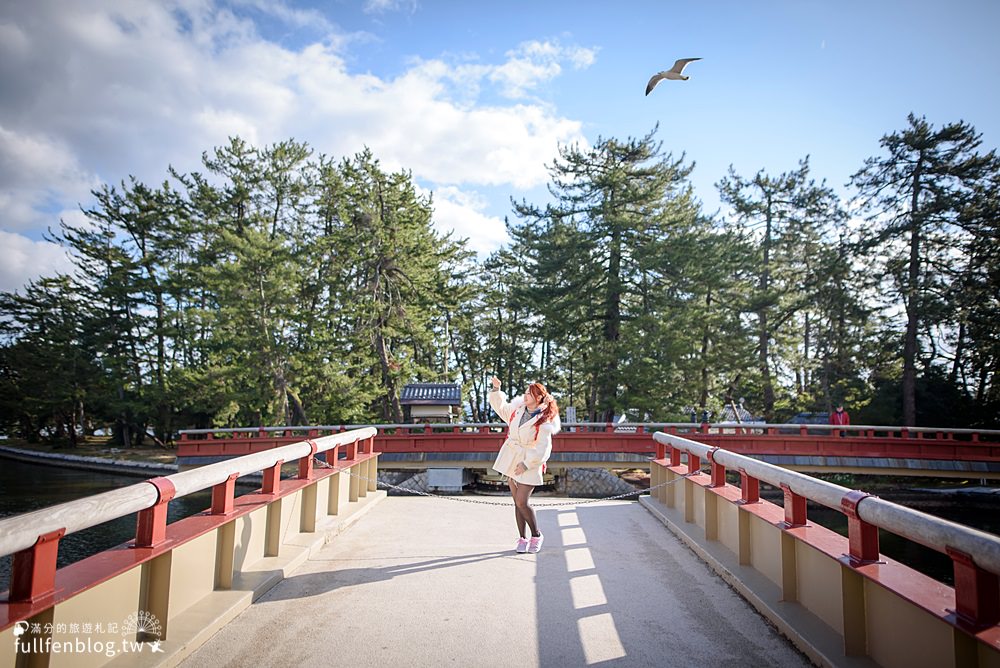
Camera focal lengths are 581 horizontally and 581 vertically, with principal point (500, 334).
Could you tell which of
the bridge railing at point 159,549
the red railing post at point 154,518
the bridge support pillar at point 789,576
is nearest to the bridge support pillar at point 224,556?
the bridge railing at point 159,549

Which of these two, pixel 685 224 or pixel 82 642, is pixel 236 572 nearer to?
pixel 82 642

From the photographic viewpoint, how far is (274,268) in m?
25.7

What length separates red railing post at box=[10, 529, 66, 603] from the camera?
2135 millimetres

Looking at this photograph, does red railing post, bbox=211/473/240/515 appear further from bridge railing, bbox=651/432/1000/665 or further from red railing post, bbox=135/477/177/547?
bridge railing, bbox=651/432/1000/665

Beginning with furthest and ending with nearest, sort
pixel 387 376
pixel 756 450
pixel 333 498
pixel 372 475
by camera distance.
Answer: pixel 387 376
pixel 756 450
pixel 372 475
pixel 333 498

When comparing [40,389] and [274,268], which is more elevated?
[274,268]

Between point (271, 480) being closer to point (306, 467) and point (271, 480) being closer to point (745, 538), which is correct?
point (306, 467)

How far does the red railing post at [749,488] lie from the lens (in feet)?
14.2

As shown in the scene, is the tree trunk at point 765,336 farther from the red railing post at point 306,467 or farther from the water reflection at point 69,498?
the red railing post at point 306,467

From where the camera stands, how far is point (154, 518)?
2938 mm

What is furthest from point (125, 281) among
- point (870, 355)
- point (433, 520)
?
point (870, 355)

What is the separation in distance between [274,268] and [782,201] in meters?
26.7

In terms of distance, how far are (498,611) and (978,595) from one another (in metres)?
2.53

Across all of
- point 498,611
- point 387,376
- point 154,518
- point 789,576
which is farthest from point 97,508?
point 387,376
